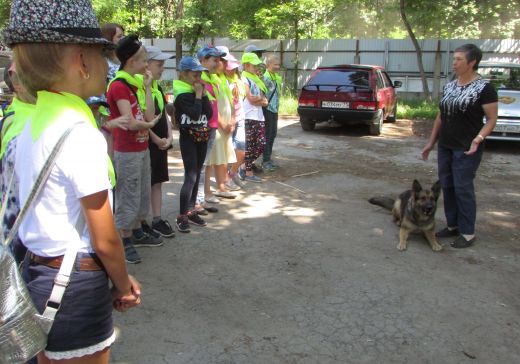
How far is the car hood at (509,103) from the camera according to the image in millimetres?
10062

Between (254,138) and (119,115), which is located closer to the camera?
(119,115)

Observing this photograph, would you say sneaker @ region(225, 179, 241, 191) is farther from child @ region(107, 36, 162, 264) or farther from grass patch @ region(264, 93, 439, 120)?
grass patch @ region(264, 93, 439, 120)

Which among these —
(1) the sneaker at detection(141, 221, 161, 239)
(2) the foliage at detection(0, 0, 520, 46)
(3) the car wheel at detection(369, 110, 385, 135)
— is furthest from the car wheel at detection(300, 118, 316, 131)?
(2) the foliage at detection(0, 0, 520, 46)

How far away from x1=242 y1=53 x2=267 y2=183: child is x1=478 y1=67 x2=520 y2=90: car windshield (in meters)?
6.64

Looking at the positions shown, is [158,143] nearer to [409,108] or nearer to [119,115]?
[119,115]

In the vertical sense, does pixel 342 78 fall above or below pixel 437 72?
below

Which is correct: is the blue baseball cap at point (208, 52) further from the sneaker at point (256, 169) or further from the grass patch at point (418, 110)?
the grass patch at point (418, 110)

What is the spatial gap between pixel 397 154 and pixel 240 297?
7028mm

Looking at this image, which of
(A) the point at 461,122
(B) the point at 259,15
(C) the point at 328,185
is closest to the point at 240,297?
(A) the point at 461,122

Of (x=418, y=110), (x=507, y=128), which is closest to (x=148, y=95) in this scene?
(x=507, y=128)

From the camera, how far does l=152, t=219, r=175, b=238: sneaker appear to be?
17.1ft

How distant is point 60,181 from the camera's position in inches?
60.9

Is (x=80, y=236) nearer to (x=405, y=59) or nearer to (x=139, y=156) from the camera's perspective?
(x=139, y=156)

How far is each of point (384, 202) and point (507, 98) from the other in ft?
19.4
